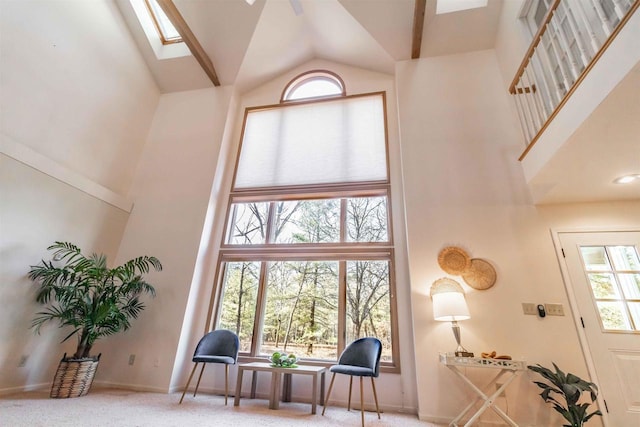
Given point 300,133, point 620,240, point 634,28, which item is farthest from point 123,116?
point 620,240

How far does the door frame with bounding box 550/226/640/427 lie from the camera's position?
8.39 ft

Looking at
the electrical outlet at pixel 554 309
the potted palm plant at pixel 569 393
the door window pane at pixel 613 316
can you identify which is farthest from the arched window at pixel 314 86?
the potted palm plant at pixel 569 393

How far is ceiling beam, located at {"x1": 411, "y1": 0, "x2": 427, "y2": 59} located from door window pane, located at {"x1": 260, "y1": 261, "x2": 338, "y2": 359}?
3360mm

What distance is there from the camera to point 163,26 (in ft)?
16.7

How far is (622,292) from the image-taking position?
2.75 m

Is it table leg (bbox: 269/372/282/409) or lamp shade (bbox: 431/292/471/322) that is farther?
table leg (bbox: 269/372/282/409)

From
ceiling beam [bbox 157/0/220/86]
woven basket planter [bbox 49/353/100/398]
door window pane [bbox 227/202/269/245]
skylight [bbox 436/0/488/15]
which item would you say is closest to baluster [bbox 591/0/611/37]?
skylight [bbox 436/0/488/15]

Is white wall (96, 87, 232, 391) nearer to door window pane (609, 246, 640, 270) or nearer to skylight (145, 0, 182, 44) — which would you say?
skylight (145, 0, 182, 44)

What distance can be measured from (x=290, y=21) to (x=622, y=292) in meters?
5.43

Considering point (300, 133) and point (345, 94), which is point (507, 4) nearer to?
point (345, 94)

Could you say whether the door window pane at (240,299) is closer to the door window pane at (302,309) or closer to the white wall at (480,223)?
the door window pane at (302,309)

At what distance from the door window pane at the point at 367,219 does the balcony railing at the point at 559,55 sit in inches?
72.9

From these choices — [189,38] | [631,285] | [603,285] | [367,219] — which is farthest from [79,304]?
[631,285]

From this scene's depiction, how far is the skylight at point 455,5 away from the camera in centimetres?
414
